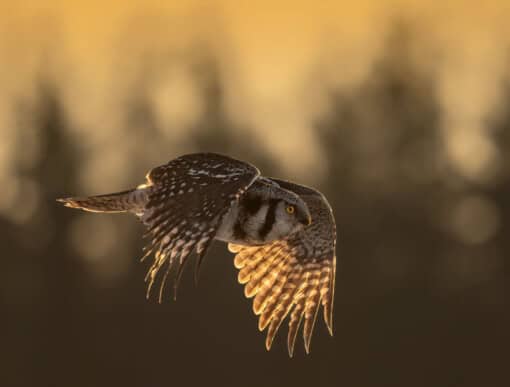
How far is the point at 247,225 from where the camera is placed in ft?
43.1

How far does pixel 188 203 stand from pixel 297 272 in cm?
259

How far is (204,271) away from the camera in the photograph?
29.5 meters

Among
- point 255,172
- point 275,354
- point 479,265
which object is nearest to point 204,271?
point 275,354

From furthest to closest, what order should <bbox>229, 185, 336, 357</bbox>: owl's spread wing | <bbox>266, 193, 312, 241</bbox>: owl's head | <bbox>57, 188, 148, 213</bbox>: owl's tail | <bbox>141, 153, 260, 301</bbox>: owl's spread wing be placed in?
<bbox>229, 185, 336, 357</bbox>: owl's spread wing < <bbox>266, 193, 312, 241</bbox>: owl's head < <bbox>57, 188, 148, 213</bbox>: owl's tail < <bbox>141, 153, 260, 301</bbox>: owl's spread wing

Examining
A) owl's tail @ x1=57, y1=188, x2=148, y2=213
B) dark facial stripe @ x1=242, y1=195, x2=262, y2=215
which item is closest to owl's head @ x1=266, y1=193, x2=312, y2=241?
dark facial stripe @ x1=242, y1=195, x2=262, y2=215

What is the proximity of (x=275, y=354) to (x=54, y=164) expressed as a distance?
511 centimetres

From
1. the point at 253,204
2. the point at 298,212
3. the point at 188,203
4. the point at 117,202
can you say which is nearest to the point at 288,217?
the point at 298,212

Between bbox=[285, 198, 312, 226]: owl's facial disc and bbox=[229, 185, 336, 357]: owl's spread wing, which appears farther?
bbox=[229, 185, 336, 357]: owl's spread wing

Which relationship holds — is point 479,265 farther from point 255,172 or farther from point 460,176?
point 255,172

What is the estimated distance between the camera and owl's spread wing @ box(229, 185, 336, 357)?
14164 mm

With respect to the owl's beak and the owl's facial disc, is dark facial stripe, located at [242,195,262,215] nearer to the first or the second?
the owl's facial disc

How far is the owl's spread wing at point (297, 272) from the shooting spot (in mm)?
14164

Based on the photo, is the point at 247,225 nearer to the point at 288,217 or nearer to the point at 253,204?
the point at 253,204

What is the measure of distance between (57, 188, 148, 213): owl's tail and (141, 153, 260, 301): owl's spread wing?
1.76 feet
